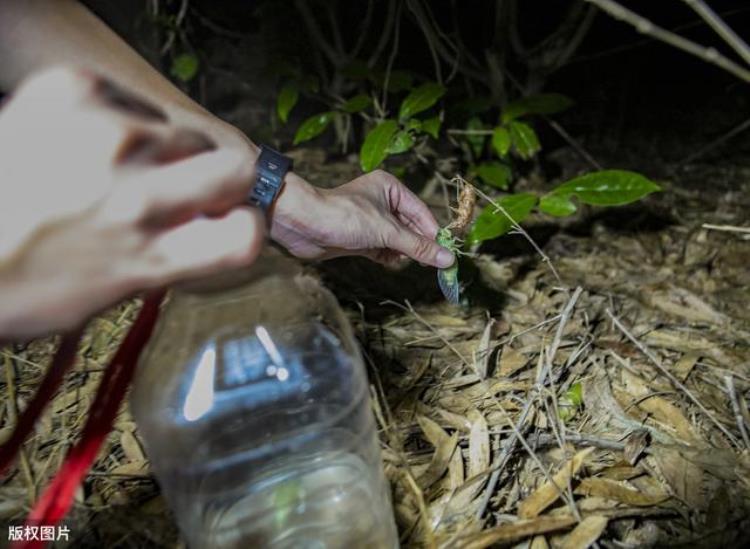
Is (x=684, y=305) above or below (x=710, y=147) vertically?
below

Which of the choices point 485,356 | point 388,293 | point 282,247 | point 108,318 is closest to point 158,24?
point 108,318

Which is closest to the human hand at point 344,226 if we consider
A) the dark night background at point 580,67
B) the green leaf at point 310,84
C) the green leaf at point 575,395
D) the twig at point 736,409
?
the green leaf at point 575,395

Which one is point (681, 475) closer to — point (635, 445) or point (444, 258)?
point (635, 445)

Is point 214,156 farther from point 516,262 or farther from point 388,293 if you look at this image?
point 516,262

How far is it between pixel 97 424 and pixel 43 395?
A: 0.06 m

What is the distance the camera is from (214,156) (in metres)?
0.45

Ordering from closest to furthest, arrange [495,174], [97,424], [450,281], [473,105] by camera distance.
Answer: [97,424], [450,281], [495,174], [473,105]

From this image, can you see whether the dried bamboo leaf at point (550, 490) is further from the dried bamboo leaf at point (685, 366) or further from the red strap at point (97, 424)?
the red strap at point (97, 424)

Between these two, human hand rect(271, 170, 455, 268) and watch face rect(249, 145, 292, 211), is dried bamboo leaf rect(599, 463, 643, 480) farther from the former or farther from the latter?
watch face rect(249, 145, 292, 211)

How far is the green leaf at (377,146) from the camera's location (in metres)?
1.51

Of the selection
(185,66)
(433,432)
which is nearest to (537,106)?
(433,432)

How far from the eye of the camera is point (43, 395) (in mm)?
590

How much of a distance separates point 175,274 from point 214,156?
0.10 metres

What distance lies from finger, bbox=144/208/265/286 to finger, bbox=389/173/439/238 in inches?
27.0
